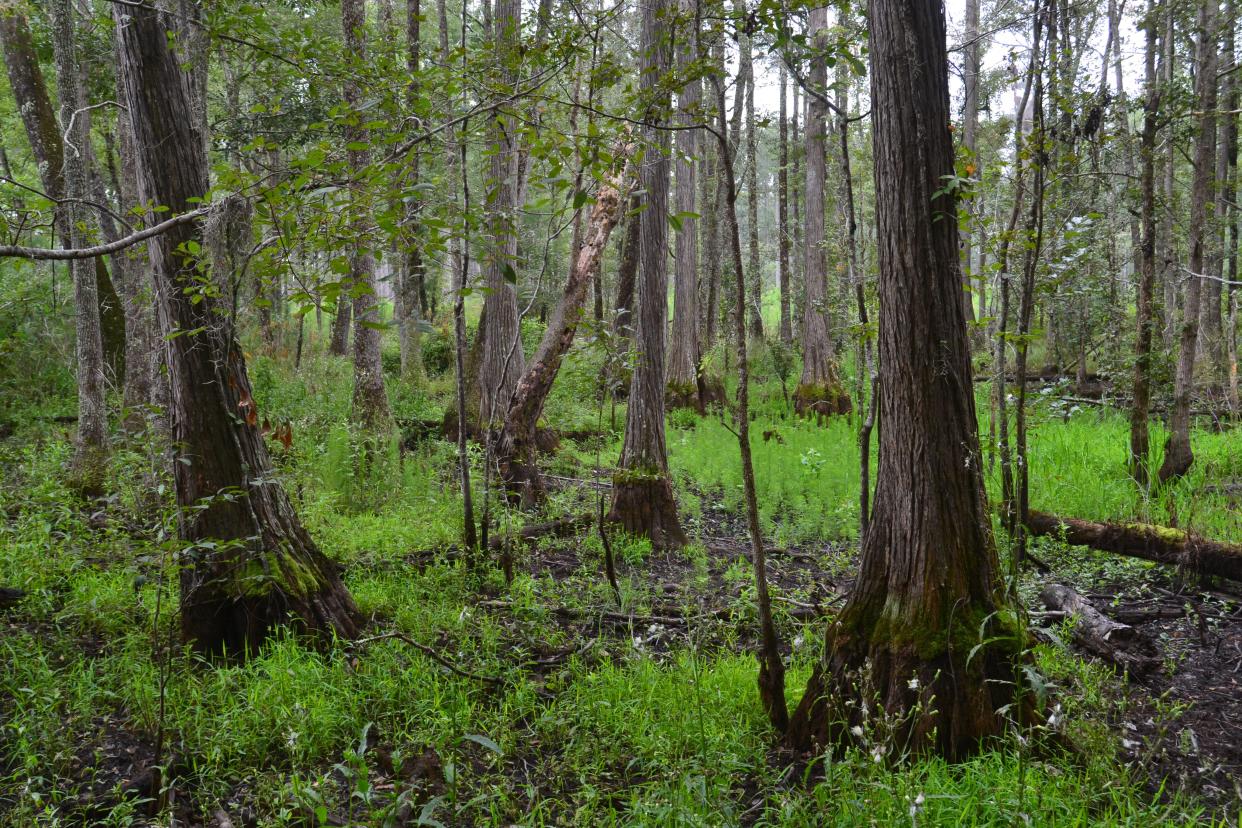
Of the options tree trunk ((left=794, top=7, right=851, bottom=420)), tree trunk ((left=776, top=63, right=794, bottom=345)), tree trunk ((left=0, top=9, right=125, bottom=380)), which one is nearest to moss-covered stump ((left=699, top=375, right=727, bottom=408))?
tree trunk ((left=794, top=7, right=851, bottom=420))

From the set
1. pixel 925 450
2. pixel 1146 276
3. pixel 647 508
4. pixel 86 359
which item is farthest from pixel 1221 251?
pixel 86 359

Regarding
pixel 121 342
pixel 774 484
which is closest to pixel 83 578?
pixel 774 484

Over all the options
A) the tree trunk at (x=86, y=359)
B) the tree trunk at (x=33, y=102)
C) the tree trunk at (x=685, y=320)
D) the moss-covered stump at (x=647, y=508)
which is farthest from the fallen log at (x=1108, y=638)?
the tree trunk at (x=33, y=102)

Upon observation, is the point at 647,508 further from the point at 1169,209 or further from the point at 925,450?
the point at 1169,209

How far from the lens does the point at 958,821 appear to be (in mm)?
2801

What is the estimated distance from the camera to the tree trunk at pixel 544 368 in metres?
8.45

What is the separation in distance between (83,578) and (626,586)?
401cm

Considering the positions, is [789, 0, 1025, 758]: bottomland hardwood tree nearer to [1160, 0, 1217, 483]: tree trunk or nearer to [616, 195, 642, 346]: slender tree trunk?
[616, 195, 642, 346]: slender tree trunk

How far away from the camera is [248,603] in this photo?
14.6 feet

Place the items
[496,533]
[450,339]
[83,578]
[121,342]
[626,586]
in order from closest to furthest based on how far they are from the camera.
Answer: [83,578] → [626,586] → [496,533] → [121,342] → [450,339]

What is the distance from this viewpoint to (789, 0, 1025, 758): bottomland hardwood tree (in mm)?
3350

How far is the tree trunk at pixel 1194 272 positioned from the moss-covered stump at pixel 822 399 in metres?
7.13

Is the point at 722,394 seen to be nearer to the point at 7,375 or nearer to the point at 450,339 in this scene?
the point at 450,339

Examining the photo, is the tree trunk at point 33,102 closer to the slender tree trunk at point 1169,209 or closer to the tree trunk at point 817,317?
Answer: the tree trunk at point 817,317
